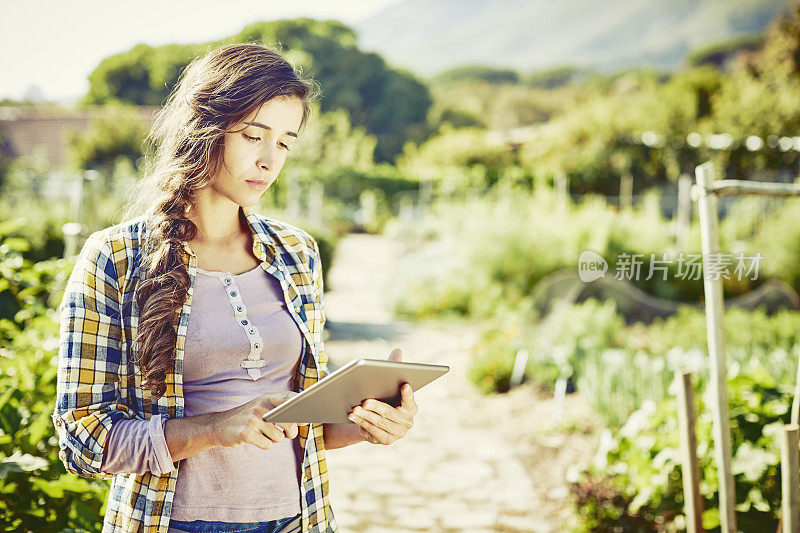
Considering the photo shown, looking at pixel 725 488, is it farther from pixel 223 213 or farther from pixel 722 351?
pixel 223 213

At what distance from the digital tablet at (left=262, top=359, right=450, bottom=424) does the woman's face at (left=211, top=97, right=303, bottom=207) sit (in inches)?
17.9

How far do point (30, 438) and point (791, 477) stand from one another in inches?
76.5

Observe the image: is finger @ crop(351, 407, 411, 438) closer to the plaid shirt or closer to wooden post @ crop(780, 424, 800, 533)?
the plaid shirt

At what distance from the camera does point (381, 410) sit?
116cm

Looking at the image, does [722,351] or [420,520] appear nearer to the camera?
[722,351]

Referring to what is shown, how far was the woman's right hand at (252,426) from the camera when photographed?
41.3 inches

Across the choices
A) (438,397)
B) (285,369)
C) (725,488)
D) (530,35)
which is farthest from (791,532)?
(530,35)

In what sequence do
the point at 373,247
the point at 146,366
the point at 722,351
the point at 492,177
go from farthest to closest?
1. the point at 492,177
2. the point at 373,247
3. the point at 722,351
4. the point at 146,366

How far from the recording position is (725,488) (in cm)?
198

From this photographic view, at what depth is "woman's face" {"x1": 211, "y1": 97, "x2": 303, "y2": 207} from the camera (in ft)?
4.18

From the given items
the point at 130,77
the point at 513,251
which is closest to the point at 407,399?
the point at 513,251

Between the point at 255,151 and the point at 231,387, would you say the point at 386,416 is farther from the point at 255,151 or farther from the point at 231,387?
the point at 255,151

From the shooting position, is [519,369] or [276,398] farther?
[519,369]

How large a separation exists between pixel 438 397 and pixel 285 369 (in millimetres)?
3858
